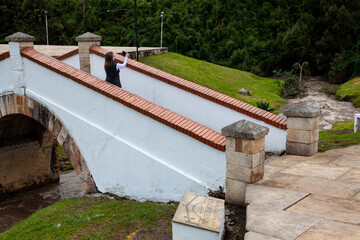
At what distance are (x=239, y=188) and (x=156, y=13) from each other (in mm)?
33822

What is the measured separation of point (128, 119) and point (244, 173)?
259 centimetres

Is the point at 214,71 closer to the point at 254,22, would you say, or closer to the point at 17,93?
the point at 254,22

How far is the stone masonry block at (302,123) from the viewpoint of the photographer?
7160mm

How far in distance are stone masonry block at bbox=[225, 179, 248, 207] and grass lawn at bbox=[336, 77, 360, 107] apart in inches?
665

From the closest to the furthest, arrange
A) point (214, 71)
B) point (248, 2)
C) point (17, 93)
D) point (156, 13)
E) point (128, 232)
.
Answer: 1. point (128, 232)
2. point (17, 93)
3. point (214, 71)
4. point (156, 13)
5. point (248, 2)

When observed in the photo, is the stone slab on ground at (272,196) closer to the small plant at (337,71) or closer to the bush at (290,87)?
the bush at (290,87)

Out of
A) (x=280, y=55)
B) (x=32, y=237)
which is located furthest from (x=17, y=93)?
(x=280, y=55)

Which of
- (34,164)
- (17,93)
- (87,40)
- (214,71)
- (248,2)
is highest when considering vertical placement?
(248,2)

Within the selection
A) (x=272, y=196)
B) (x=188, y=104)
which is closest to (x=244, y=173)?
(x=272, y=196)

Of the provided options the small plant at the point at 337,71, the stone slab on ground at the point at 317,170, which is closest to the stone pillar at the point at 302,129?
the stone slab on ground at the point at 317,170

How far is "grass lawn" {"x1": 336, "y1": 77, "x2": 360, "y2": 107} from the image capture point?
21294mm

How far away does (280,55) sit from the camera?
113ft

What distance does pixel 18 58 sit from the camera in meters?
8.94

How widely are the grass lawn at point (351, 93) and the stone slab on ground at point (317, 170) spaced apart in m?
15.3
